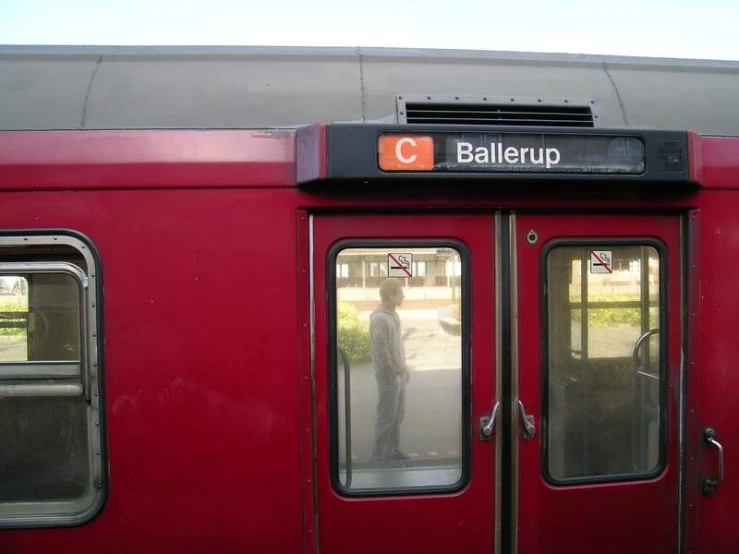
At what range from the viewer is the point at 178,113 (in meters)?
2.36

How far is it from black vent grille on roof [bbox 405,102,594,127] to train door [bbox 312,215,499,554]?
438 mm

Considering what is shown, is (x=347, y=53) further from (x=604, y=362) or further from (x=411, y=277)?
(x=604, y=362)

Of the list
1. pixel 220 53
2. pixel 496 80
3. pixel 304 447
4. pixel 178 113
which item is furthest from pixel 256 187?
pixel 496 80

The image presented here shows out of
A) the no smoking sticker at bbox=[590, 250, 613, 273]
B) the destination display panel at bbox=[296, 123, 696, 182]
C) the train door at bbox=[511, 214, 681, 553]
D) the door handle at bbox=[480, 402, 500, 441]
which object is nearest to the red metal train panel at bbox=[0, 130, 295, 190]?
the destination display panel at bbox=[296, 123, 696, 182]

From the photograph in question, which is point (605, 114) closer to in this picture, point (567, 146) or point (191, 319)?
point (567, 146)

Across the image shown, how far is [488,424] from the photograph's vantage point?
2.38 metres

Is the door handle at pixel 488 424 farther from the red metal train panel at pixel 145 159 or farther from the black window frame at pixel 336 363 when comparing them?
the red metal train panel at pixel 145 159

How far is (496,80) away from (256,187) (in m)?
1.27

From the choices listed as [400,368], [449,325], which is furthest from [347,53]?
[400,368]

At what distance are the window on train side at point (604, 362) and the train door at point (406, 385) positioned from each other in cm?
34

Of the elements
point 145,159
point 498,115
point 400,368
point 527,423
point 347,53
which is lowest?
point 527,423

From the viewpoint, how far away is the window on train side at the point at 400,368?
7.79 feet

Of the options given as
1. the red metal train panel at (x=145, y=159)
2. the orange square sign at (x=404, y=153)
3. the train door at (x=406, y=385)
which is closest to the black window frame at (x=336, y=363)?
the train door at (x=406, y=385)

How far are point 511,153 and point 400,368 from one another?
3.36 ft
